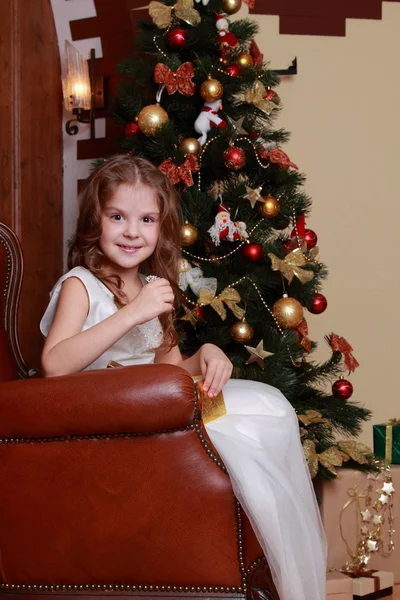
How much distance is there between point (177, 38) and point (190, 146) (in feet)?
1.20

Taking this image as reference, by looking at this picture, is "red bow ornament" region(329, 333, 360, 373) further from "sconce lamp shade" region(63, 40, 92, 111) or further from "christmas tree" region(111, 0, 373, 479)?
"sconce lamp shade" region(63, 40, 92, 111)

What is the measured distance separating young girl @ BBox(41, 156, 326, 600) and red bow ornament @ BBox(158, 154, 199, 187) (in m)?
0.27

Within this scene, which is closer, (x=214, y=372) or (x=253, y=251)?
(x=214, y=372)

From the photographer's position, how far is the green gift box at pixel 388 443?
98.0 inches

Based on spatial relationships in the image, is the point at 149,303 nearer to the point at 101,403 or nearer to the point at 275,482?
the point at 101,403

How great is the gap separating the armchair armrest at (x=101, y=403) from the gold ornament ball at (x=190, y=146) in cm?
115

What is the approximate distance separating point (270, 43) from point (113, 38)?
0.68m

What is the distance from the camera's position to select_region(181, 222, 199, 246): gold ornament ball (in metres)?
2.40

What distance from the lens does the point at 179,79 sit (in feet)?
8.13

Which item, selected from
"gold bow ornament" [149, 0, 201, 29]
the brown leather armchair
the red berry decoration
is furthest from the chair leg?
"gold bow ornament" [149, 0, 201, 29]

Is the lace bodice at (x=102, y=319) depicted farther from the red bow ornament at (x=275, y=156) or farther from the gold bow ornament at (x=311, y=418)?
the red bow ornament at (x=275, y=156)

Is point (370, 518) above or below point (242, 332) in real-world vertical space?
below

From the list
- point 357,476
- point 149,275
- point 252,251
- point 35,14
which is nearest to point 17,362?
point 149,275

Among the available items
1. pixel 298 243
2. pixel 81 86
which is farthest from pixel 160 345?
pixel 81 86
